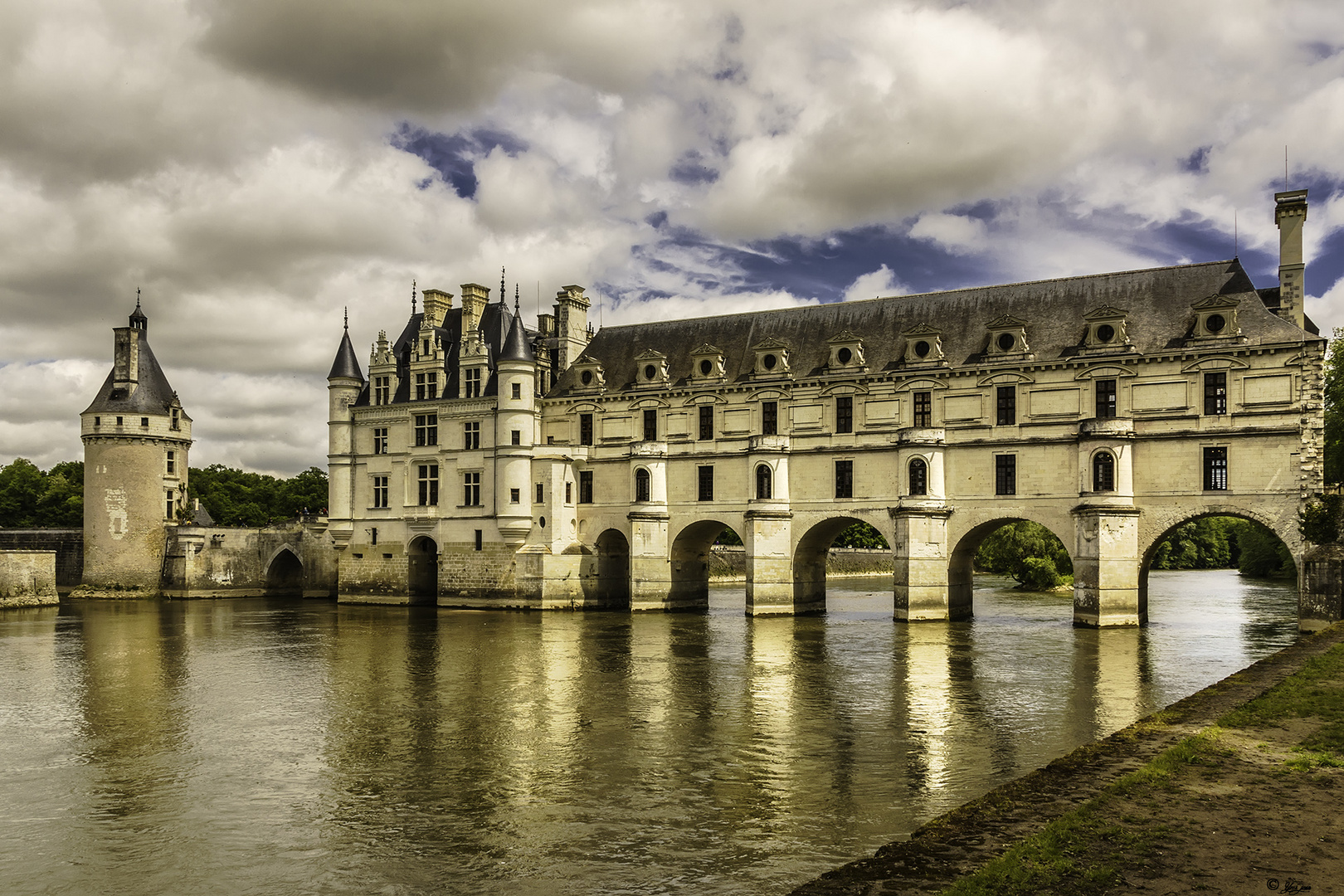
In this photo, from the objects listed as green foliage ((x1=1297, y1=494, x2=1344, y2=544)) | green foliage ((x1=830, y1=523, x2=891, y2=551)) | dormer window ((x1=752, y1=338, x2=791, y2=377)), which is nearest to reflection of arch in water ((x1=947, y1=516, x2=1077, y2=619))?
green foliage ((x1=1297, y1=494, x2=1344, y2=544))

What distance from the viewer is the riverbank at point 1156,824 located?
320 inches

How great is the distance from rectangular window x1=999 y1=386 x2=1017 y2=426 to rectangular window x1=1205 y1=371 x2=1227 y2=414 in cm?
646

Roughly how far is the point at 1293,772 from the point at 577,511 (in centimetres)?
3876

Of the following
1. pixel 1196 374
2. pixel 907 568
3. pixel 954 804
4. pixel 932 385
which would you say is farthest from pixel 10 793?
pixel 1196 374

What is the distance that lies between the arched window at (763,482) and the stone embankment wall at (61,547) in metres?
41.3

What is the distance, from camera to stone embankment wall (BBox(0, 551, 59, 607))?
5103 centimetres

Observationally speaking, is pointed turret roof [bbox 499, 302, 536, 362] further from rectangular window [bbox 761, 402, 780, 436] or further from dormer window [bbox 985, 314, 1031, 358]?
dormer window [bbox 985, 314, 1031, 358]

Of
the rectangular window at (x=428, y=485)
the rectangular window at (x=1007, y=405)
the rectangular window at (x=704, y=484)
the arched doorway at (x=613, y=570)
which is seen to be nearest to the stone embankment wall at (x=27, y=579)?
the rectangular window at (x=428, y=485)

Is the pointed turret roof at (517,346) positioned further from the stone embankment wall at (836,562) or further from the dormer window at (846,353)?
the stone embankment wall at (836,562)

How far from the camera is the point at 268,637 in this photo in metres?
36.7

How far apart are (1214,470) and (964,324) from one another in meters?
10.8

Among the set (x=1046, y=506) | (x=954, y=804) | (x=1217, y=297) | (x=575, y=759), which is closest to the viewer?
(x=954, y=804)

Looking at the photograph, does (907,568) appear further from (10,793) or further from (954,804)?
(10,793)

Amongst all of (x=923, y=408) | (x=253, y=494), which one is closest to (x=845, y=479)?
(x=923, y=408)
